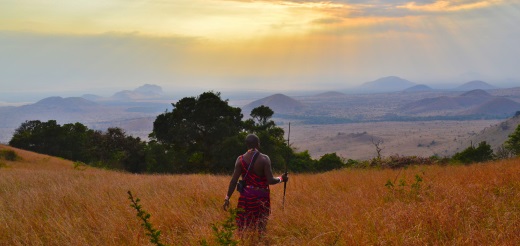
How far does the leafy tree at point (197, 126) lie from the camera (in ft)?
131

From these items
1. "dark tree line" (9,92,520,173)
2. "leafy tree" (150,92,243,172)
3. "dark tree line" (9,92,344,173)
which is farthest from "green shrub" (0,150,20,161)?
"leafy tree" (150,92,243,172)

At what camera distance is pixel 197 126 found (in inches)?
1629

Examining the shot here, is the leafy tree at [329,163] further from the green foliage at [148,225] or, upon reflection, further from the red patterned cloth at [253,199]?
the green foliage at [148,225]

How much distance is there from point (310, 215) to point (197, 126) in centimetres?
3620

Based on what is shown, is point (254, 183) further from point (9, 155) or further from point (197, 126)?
point (197, 126)

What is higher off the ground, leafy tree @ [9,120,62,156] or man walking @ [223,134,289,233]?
man walking @ [223,134,289,233]

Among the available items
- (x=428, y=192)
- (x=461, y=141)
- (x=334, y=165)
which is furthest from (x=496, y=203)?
(x=461, y=141)

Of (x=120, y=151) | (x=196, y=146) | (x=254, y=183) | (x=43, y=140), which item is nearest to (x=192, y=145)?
(x=196, y=146)

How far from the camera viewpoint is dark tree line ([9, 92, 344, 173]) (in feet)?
120

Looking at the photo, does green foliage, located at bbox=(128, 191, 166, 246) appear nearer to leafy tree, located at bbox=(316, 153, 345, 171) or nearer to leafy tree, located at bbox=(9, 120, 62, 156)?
leafy tree, located at bbox=(316, 153, 345, 171)

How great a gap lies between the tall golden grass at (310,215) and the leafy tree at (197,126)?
30.1m

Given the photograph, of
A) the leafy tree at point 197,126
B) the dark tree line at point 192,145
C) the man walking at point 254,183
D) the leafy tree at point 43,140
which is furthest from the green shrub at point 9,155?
the man walking at point 254,183

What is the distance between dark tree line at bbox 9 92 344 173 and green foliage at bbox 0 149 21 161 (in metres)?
7.57

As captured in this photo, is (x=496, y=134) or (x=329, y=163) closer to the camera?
(x=329, y=163)
